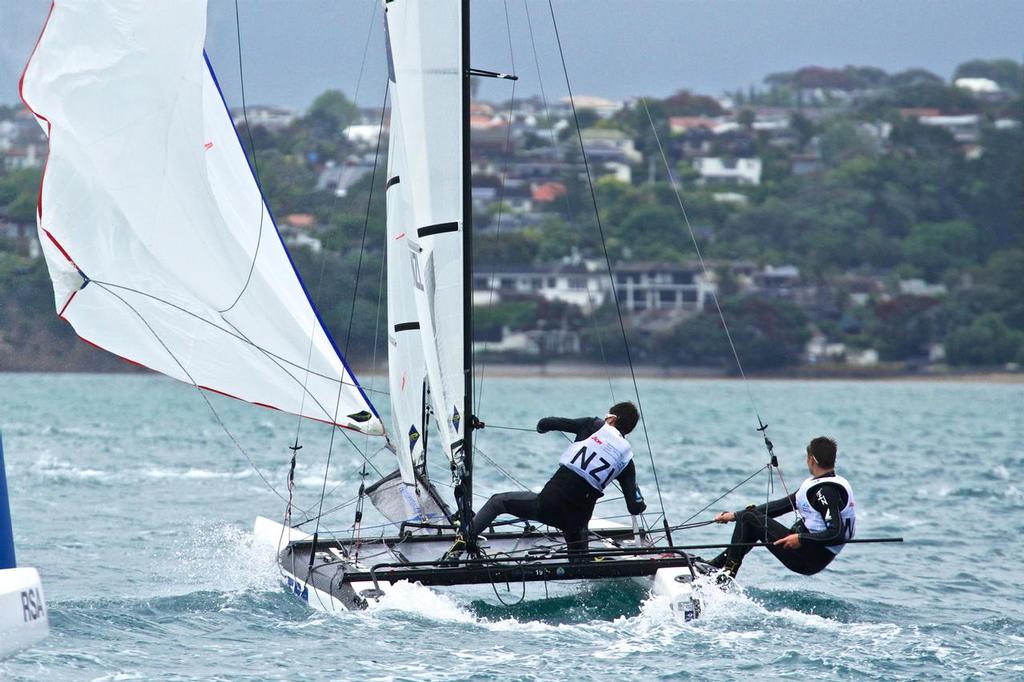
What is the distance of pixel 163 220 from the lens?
8.41 m

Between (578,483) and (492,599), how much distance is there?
792 millimetres

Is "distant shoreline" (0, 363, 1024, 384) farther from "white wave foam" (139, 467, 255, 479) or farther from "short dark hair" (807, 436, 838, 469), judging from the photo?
"short dark hair" (807, 436, 838, 469)

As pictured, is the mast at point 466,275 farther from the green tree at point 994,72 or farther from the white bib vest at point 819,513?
the green tree at point 994,72

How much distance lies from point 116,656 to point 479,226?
72.4 metres

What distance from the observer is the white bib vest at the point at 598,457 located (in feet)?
25.9

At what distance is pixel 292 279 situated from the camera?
8773 mm

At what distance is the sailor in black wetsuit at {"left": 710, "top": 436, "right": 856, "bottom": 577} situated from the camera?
25.4 ft

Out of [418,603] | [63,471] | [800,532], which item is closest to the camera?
[418,603]

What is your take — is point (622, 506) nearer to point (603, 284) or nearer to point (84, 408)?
point (84, 408)

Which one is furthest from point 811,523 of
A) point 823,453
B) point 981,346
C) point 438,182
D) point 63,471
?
point 981,346

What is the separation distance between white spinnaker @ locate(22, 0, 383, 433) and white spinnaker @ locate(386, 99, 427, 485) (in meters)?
0.39

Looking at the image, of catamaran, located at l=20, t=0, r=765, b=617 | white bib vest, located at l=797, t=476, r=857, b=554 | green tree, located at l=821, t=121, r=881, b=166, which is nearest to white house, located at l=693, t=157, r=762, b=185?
green tree, located at l=821, t=121, r=881, b=166

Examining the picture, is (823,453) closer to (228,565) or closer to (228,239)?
(228,239)

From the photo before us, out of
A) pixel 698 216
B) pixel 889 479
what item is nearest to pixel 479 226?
pixel 698 216
